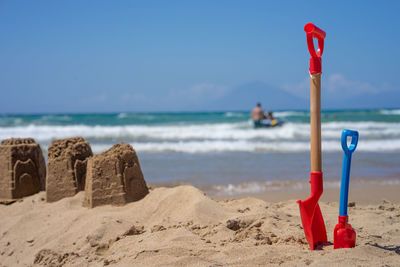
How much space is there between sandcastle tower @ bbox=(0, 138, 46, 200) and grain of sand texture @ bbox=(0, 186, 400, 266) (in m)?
0.33

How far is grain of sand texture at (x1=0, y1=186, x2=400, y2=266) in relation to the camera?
2.35 meters

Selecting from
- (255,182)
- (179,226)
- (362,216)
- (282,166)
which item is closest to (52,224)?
(179,226)

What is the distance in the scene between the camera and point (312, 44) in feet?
7.68

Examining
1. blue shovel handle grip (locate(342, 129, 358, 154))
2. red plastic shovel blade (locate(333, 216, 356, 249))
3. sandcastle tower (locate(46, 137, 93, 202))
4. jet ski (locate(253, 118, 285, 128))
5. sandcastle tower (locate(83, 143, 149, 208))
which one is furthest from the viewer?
jet ski (locate(253, 118, 285, 128))

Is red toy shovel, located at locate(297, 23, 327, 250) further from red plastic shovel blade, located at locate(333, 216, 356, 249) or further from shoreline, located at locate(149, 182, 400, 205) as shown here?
shoreline, located at locate(149, 182, 400, 205)

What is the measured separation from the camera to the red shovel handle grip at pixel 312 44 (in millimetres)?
2303

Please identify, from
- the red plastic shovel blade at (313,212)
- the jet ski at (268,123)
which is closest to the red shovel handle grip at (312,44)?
the red plastic shovel blade at (313,212)

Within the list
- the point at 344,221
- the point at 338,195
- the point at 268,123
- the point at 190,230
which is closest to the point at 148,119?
the point at 268,123

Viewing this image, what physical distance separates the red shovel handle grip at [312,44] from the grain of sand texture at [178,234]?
107 cm

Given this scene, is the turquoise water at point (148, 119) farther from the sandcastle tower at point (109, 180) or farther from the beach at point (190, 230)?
the sandcastle tower at point (109, 180)

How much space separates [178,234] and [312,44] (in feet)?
4.92

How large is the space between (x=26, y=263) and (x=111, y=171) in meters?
1.01

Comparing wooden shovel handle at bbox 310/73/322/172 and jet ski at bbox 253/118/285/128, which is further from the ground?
wooden shovel handle at bbox 310/73/322/172

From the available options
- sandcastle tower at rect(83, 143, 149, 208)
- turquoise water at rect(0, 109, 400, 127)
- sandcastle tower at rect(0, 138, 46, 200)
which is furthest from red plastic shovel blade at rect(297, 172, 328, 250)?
turquoise water at rect(0, 109, 400, 127)
